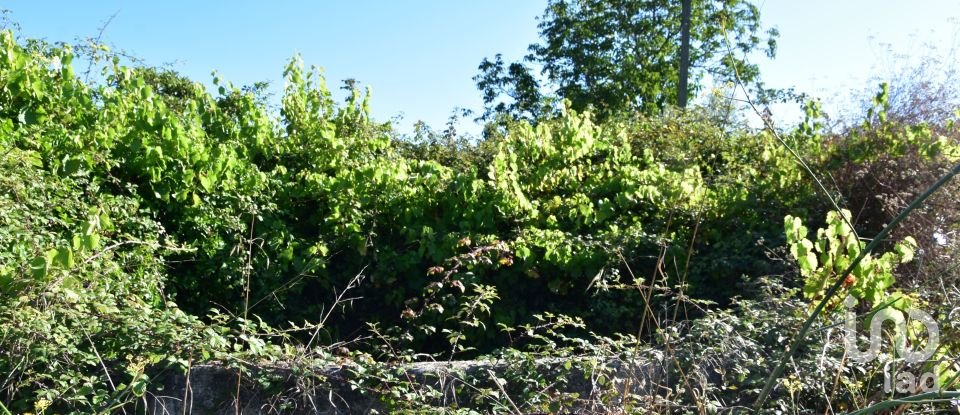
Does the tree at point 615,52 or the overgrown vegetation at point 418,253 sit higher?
the tree at point 615,52

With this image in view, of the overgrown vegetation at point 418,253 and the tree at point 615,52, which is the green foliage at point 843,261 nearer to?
the overgrown vegetation at point 418,253

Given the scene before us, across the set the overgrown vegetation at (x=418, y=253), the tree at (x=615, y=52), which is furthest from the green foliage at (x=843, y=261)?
the tree at (x=615, y=52)

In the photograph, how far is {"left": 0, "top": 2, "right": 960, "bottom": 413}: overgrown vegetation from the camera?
13.3 ft

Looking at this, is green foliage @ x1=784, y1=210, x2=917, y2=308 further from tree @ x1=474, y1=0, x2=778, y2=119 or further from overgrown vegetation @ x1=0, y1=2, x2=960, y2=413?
tree @ x1=474, y1=0, x2=778, y2=119

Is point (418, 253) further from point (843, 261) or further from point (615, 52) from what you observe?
point (615, 52)

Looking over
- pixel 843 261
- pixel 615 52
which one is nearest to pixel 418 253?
pixel 843 261

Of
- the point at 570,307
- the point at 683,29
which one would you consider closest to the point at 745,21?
the point at 683,29

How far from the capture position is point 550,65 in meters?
22.7

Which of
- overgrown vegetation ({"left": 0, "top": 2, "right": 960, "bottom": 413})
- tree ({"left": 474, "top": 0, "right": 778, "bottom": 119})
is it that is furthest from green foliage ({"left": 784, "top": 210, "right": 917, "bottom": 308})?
tree ({"left": 474, "top": 0, "right": 778, "bottom": 119})

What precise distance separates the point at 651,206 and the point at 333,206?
2337mm

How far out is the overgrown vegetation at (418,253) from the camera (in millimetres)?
4055

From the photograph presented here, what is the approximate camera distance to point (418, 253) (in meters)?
6.03

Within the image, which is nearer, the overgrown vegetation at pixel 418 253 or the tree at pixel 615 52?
the overgrown vegetation at pixel 418 253

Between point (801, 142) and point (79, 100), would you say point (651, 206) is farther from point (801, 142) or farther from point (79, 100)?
point (79, 100)
